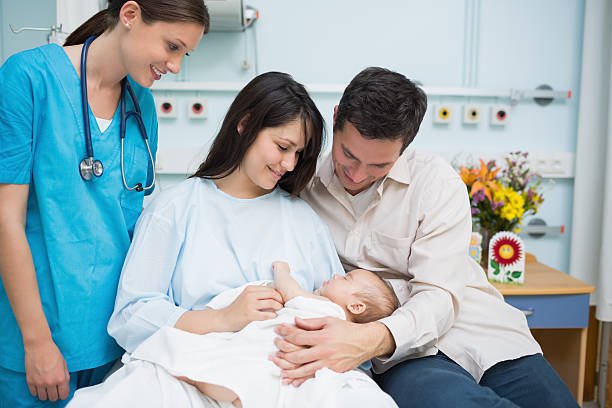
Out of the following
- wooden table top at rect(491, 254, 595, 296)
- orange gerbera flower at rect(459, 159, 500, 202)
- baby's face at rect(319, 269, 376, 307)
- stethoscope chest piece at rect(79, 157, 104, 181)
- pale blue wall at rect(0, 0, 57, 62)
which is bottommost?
wooden table top at rect(491, 254, 595, 296)

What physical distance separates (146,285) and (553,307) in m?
1.77

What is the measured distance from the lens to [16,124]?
128cm

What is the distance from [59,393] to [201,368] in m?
0.43

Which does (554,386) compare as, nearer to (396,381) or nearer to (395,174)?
(396,381)

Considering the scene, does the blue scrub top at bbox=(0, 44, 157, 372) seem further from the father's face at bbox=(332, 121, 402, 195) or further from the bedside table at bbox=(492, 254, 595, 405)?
the bedside table at bbox=(492, 254, 595, 405)

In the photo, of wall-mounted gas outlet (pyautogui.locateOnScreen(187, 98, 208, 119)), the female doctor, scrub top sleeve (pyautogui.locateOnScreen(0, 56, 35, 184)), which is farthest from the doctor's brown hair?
wall-mounted gas outlet (pyautogui.locateOnScreen(187, 98, 208, 119))

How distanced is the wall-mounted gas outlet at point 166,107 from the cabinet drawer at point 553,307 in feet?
6.11

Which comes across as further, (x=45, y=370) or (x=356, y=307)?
(x=356, y=307)

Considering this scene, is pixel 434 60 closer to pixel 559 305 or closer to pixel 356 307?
pixel 559 305

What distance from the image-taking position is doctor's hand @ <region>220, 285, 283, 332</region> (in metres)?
1.32

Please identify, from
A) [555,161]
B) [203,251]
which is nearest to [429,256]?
[203,251]

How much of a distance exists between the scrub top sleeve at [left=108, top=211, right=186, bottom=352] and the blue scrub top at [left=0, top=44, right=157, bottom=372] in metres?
0.07

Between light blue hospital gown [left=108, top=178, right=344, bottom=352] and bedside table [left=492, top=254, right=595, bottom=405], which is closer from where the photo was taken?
light blue hospital gown [left=108, top=178, right=344, bottom=352]

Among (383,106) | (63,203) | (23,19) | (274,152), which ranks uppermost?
(23,19)
